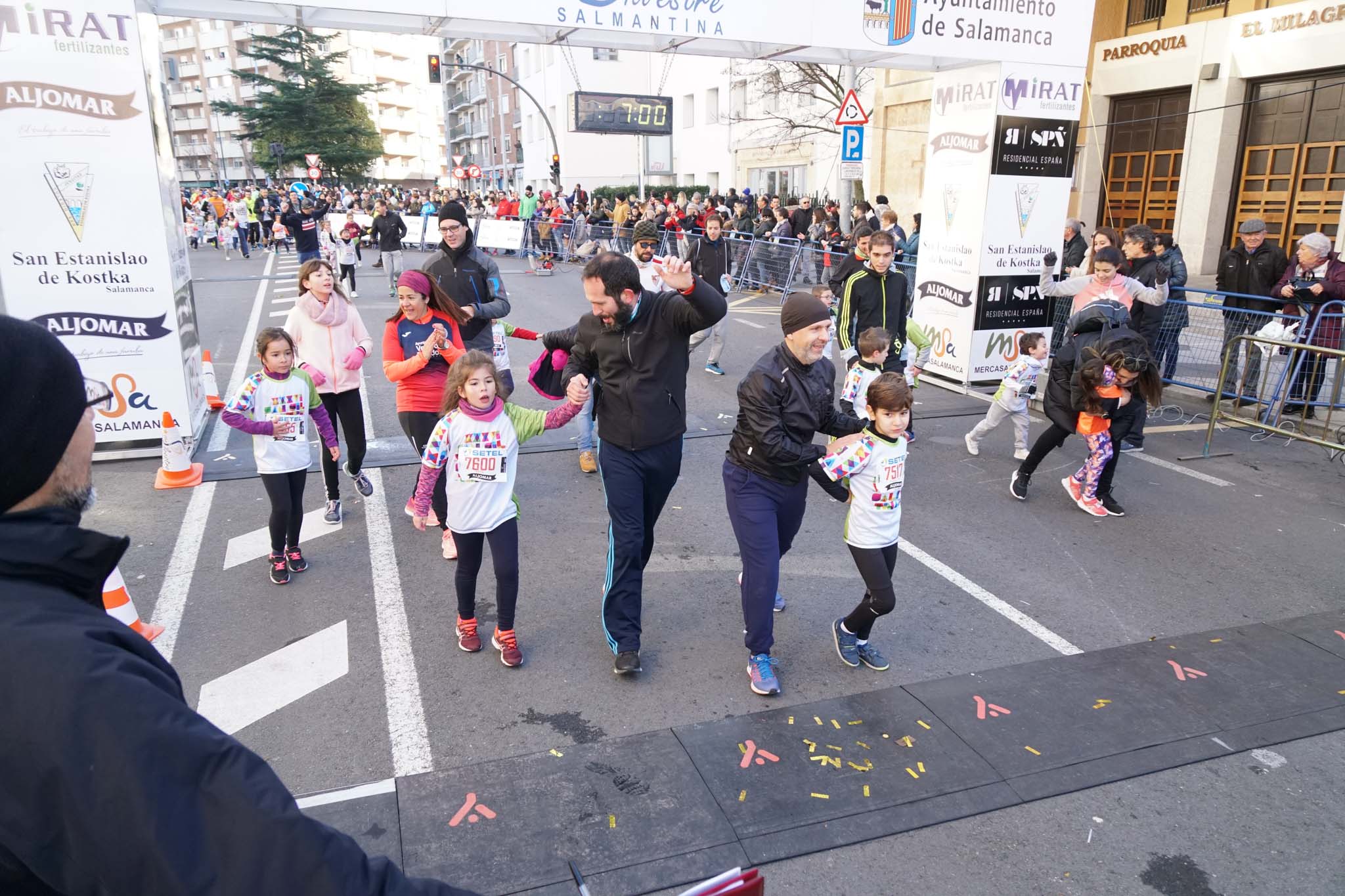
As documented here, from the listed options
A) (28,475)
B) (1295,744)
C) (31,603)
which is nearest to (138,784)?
(31,603)

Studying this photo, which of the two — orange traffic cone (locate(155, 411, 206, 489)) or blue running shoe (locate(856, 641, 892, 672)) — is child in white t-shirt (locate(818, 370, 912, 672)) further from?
orange traffic cone (locate(155, 411, 206, 489))

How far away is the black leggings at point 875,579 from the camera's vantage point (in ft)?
14.1

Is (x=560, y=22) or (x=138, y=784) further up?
(x=560, y=22)

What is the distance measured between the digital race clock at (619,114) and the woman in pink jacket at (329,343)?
26186 mm

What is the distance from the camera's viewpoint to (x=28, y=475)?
127 centimetres

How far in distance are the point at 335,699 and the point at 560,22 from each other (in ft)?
20.8

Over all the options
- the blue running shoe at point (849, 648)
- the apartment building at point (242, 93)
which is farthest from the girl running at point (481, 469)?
the apartment building at point (242, 93)

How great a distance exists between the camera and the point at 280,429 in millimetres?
5320

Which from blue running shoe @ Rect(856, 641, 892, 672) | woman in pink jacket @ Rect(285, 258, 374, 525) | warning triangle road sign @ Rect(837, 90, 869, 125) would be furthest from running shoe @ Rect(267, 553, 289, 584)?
warning triangle road sign @ Rect(837, 90, 869, 125)

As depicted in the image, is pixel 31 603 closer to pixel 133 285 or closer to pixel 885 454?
pixel 885 454

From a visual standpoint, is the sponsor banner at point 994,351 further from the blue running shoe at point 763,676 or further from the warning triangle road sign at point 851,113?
the blue running shoe at point 763,676

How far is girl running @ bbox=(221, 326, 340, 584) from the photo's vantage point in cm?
532

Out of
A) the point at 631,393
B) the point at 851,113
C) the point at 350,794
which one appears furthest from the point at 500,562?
the point at 851,113

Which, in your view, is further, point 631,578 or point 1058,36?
point 1058,36
